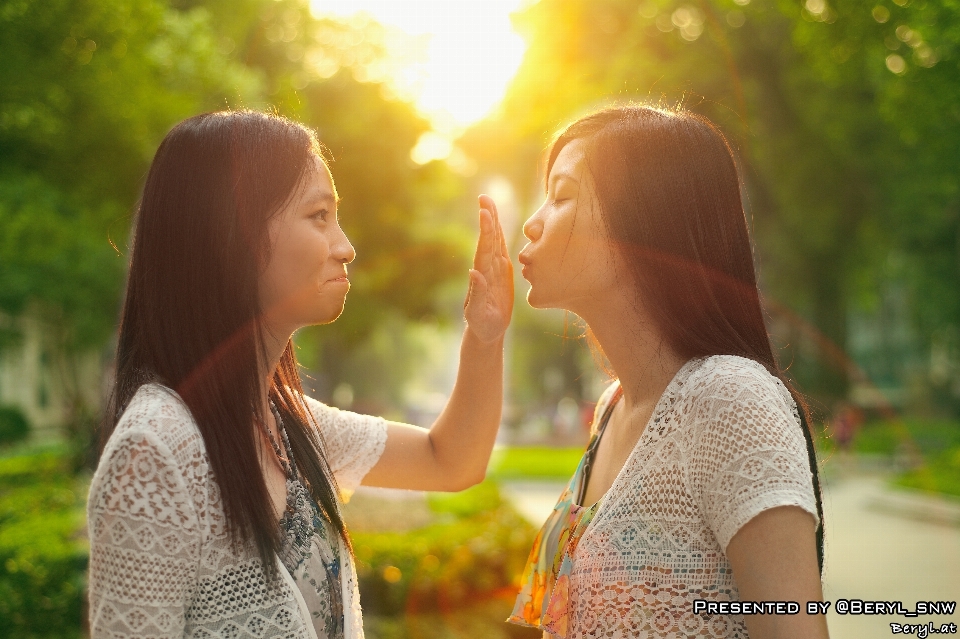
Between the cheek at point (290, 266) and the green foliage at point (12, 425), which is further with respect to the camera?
the green foliage at point (12, 425)

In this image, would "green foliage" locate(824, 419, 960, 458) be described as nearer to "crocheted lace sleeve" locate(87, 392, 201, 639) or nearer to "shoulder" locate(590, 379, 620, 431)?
"shoulder" locate(590, 379, 620, 431)

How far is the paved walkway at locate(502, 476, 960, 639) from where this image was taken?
349 inches

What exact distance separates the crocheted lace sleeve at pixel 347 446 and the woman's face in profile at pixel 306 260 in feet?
1.74

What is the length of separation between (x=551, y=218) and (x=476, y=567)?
481 centimetres

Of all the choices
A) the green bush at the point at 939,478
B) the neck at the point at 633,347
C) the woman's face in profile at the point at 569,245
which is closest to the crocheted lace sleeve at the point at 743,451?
the neck at the point at 633,347

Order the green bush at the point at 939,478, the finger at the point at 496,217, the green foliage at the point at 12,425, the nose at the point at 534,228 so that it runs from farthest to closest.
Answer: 1. the green foliage at the point at 12,425
2. the green bush at the point at 939,478
3. the finger at the point at 496,217
4. the nose at the point at 534,228

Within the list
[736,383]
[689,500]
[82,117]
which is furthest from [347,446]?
[82,117]

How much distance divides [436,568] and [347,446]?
161 inches

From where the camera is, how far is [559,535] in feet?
7.88

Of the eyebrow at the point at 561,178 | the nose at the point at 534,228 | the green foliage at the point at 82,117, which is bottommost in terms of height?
the nose at the point at 534,228

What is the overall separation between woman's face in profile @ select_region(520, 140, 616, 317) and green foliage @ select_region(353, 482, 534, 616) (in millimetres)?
3872

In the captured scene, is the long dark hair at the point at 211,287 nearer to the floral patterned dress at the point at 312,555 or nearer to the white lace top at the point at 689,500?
the floral patterned dress at the point at 312,555

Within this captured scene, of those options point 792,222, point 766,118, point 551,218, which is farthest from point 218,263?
point 792,222

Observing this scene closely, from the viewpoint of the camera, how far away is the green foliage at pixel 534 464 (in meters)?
22.3
